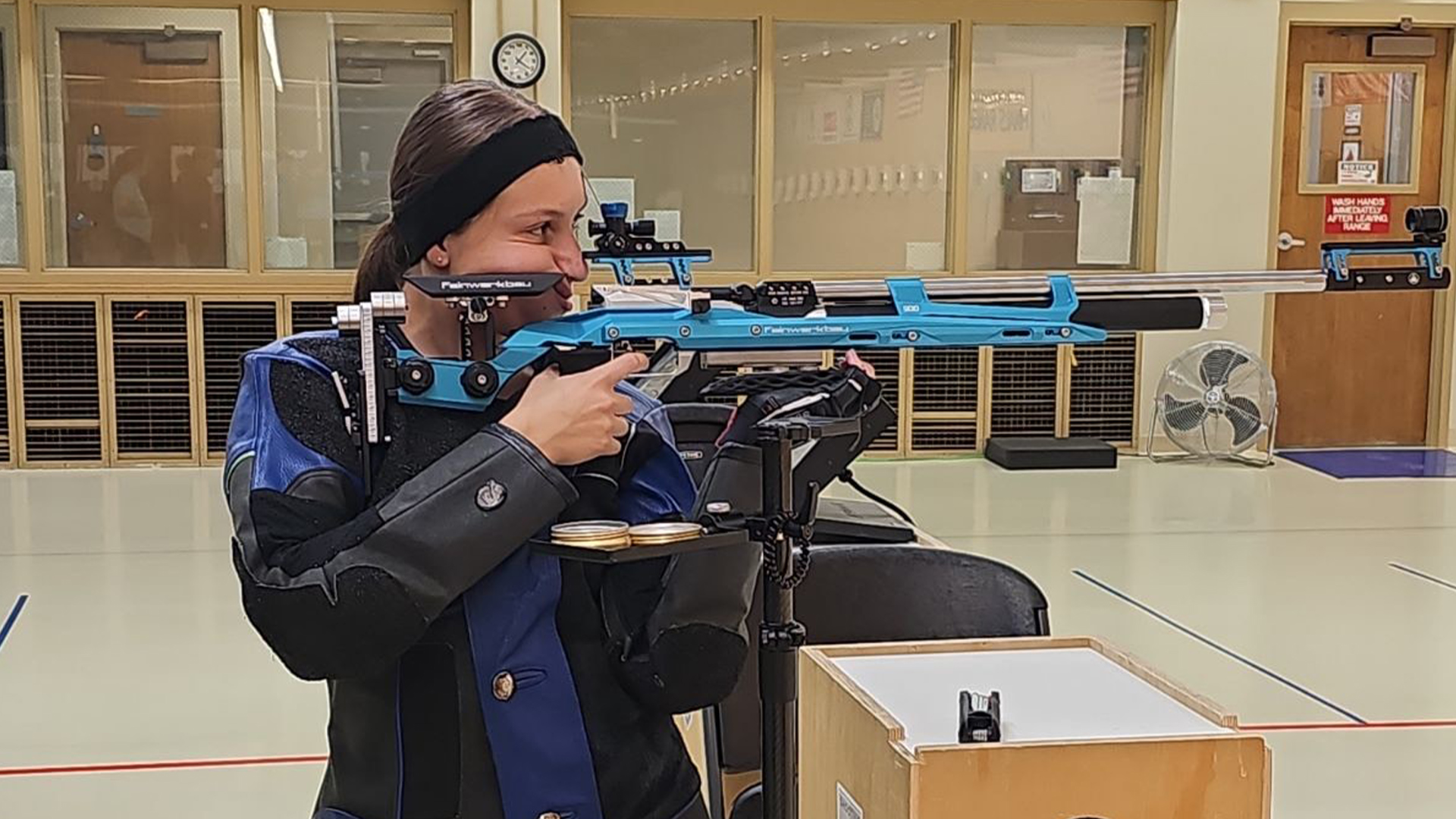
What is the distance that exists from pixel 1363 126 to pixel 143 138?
6585mm

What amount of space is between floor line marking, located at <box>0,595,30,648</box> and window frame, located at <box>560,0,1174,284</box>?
392cm

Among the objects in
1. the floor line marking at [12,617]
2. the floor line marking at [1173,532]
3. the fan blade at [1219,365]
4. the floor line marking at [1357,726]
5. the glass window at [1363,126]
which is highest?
the glass window at [1363,126]

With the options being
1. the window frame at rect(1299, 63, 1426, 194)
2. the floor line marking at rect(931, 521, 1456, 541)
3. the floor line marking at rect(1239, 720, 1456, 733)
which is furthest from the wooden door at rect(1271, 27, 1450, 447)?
the floor line marking at rect(1239, 720, 1456, 733)

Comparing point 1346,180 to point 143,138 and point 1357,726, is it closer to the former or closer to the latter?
point 1357,726

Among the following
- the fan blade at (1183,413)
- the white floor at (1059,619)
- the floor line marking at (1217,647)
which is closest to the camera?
the white floor at (1059,619)

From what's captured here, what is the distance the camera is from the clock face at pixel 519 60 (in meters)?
7.55

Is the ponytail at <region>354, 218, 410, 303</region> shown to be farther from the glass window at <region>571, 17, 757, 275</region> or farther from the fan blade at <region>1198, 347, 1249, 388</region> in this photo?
the fan blade at <region>1198, 347, 1249, 388</region>

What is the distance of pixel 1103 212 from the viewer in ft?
27.3

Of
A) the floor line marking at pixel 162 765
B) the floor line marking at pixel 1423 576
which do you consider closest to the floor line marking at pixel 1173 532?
the floor line marking at pixel 1423 576

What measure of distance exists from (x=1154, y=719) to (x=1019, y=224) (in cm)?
727

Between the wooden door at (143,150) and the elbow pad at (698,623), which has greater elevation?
the wooden door at (143,150)

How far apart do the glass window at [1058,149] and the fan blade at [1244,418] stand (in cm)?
110

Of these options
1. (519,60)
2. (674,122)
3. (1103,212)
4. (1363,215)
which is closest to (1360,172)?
(1363,215)

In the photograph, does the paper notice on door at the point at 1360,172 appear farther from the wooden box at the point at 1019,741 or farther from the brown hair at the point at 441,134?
the brown hair at the point at 441,134
